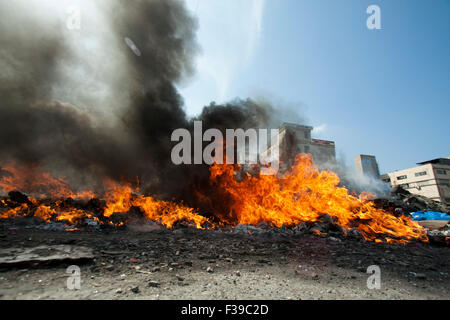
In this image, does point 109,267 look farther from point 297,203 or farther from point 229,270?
point 297,203

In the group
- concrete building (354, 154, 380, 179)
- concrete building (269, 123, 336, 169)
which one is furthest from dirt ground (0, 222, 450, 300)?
concrete building (354, 154, 380, 179)

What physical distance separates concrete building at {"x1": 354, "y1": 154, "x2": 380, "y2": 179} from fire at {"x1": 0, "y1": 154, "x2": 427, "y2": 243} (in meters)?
45.0

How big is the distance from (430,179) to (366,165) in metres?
12.4

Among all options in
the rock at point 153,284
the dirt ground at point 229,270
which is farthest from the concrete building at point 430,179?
the rock at point 153,284

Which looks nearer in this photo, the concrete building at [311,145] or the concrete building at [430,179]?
the concrete building at [430,179]

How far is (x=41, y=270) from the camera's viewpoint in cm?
426

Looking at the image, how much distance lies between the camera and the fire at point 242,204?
396 inches

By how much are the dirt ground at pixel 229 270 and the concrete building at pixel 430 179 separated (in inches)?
2070

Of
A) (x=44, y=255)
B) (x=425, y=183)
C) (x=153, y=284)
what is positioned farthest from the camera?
(x=425, y=183)

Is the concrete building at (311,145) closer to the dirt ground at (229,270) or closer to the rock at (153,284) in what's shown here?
the dirt ground at (229,270)

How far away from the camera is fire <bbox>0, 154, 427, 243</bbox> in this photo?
10.0 metres

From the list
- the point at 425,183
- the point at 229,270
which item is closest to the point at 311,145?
the point at 425,183

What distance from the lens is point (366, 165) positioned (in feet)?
170

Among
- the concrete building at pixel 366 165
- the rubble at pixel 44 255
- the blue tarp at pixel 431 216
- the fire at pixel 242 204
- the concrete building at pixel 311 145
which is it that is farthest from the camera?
the concrete building at pixel 366 165
